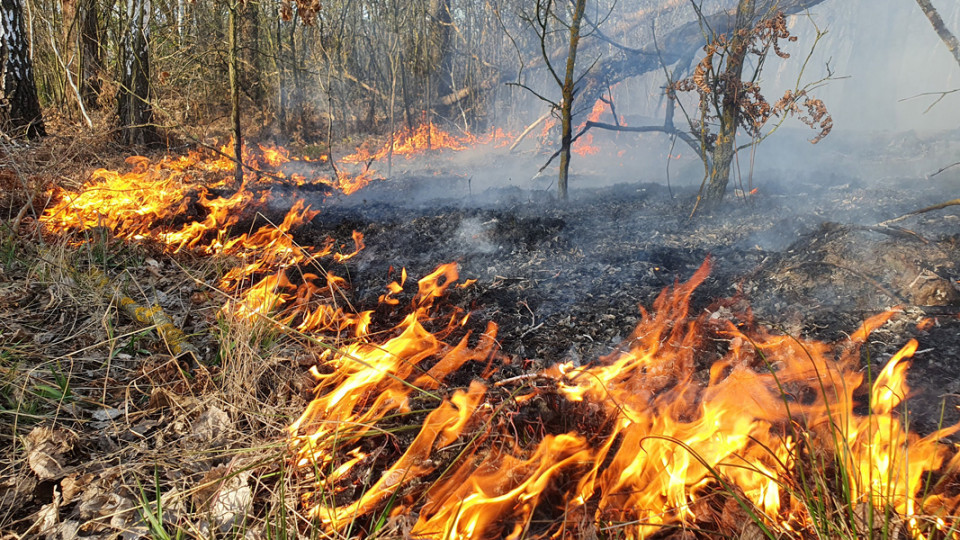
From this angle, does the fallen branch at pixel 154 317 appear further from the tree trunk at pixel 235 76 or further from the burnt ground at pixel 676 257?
the tree trunk at pixel 235 76

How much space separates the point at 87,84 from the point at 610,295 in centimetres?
989

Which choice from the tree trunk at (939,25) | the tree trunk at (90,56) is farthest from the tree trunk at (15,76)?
the tree trunk at (939,25)

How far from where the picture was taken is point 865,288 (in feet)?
11.2

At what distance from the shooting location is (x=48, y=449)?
2.07 metres

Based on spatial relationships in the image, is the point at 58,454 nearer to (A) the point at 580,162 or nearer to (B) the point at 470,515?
(B) the point at 470,515

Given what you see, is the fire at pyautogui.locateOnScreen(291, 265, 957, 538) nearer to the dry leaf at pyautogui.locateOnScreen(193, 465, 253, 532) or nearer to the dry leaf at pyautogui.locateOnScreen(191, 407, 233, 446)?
the dry leaf at pyautogui.locateOnScreen(193, 465, 253, 532)

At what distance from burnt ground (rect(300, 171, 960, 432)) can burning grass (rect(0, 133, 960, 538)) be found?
24 cm

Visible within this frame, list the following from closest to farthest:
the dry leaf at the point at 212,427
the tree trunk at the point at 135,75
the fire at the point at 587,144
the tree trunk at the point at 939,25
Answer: the dry leaf at the point at 212,427 < the tree trunk at the point at 939,25 < the tree trunk at the point at 135,75 < the fire at the point at 587,144

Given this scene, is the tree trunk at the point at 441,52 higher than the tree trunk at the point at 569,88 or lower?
higher

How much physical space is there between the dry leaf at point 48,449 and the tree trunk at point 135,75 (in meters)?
7.99

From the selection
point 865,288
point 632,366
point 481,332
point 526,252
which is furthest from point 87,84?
point 865,288

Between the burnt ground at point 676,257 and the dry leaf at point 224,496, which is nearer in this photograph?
the dry leaf at point 224,496

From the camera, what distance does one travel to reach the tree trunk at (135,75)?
8.25m

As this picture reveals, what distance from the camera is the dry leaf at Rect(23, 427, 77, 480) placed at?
197 cm
